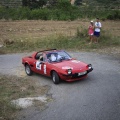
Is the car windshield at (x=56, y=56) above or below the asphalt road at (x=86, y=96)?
above

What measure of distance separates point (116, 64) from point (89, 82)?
4.00m

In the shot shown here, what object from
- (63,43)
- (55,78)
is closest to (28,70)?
(55,78)

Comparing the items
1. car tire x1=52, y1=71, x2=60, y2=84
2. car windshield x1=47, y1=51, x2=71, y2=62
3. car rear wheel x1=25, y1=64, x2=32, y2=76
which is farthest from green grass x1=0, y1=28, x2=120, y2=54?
car tire x1=52, y1=71, x2=60, y2=84

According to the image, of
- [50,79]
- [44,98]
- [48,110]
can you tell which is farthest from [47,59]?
[48,110]

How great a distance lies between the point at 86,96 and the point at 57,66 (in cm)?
243

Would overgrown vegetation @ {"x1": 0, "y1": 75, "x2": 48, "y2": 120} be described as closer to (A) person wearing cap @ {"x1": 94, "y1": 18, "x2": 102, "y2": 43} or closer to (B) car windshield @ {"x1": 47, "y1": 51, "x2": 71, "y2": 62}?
(B) car windshield @ {"x1": 47, "y1": 51, "x2": 71, "y2": 62}

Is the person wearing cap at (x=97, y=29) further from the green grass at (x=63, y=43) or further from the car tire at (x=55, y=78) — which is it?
the car tire at (x=55, y=78)

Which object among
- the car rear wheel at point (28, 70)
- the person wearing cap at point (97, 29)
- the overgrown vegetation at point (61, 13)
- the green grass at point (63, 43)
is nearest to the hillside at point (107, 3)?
the overgrown vegetation at point (61, 13)

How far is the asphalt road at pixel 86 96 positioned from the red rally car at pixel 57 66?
35 cm

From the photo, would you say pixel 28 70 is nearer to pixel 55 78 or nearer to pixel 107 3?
pixel 55 78

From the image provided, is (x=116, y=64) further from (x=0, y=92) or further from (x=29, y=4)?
(x=29, y=4)

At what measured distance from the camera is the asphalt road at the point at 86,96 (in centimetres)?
1034

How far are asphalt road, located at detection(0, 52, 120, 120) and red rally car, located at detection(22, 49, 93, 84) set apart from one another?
35cm

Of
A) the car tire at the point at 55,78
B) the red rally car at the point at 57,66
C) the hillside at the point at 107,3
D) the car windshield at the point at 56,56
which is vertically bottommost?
the car tire at the point at 55,78
